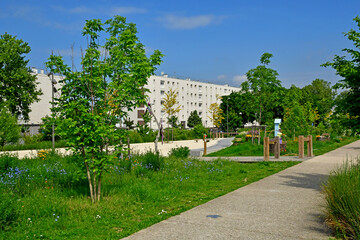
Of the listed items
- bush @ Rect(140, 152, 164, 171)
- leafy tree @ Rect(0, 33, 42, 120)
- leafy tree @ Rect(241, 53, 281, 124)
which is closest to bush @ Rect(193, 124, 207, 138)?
leafy tree @ Rect(241, 53, 281, 124)

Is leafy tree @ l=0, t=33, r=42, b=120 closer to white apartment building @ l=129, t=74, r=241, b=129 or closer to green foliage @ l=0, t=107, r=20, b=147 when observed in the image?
green foliage @ l=0, t=107, r=20, b=147

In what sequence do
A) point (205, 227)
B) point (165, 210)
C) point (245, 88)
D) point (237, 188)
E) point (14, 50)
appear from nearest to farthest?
1. point (205, 227)
2. point (165, 210)
3. point (237, 188)
4. point (245, 88)
5. point (14, 50)

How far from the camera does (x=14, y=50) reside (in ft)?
127

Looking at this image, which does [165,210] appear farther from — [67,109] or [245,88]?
[245,88]

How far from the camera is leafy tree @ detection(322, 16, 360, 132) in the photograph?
23.9 ft

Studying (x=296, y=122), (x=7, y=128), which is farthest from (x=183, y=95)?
(x=7, y=128)

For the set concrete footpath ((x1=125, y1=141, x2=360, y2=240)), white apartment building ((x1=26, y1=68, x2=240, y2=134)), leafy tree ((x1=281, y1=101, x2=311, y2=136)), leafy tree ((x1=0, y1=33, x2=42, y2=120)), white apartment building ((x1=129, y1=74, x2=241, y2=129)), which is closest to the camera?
concrete footpath ((x1=125, y1=141, x2=360, y2=240))

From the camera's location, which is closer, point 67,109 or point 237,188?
point 67,109

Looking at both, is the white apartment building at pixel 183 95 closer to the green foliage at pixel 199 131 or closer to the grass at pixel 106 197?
the green foliage at pixel 199 131

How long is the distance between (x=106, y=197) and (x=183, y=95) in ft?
278

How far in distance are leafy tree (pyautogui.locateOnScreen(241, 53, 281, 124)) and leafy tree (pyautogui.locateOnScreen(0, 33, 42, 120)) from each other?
25911mm

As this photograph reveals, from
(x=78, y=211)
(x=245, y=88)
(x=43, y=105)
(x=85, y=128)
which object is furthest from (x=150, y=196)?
(x=43, y=105)

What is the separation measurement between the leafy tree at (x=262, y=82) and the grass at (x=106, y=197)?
17153mm

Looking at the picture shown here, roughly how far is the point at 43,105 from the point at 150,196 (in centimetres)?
6072
